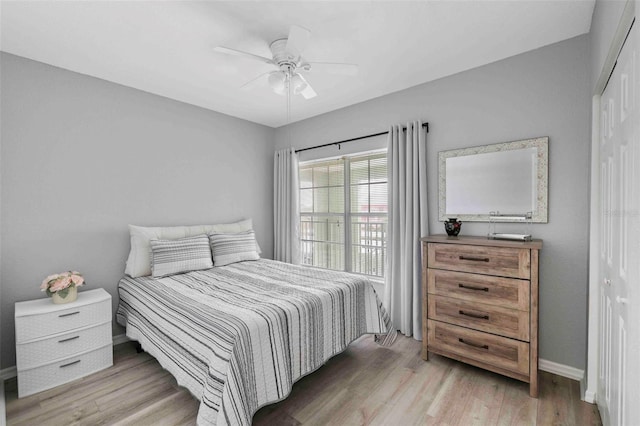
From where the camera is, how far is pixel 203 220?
146 inches

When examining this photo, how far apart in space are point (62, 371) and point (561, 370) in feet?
12.8

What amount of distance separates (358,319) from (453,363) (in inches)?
35.1

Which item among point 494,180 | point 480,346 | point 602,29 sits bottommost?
point 480,346

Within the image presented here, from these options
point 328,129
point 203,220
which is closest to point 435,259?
point 328,129

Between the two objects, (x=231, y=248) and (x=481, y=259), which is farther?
(x=231, y=248)

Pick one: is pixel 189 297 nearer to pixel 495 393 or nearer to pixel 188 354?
pixel 188 354

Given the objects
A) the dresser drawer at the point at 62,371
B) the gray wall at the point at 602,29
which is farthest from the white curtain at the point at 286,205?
the gray wall at the point at 602,29

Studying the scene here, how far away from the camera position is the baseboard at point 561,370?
2.27 metres

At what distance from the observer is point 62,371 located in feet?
7.50

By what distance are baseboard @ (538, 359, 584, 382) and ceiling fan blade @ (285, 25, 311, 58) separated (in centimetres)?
305

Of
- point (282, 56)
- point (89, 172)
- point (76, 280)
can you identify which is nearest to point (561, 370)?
point (282, 56)

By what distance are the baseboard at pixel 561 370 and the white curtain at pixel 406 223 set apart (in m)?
1.00

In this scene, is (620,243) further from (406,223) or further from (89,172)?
(89,172)

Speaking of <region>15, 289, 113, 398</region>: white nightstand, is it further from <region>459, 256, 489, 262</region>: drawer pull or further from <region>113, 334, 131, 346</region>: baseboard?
<region>459, 256, 489, 262</region>: drawer pull
